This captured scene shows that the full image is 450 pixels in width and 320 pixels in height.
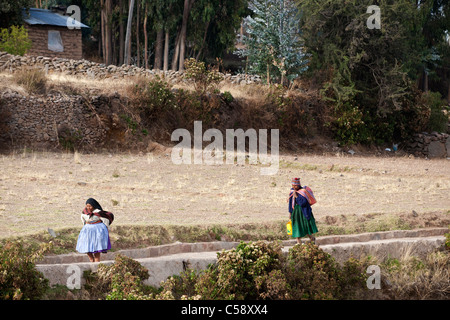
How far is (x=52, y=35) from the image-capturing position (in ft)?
119

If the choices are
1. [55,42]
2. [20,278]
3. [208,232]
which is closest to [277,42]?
[55,42]

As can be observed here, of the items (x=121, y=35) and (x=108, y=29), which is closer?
(x=108, y=29)

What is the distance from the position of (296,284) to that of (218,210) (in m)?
5.14

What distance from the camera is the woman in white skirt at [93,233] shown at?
1073cm

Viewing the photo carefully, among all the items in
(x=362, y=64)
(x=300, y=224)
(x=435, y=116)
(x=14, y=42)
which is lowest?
(x=300, y=224)

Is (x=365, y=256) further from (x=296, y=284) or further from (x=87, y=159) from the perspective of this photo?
(x=87, y=159)

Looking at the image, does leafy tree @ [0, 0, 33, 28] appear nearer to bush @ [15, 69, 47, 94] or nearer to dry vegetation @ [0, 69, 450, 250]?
dry vegetation @ [0, 69, 450, 250]

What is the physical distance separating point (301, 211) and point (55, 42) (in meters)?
27.2

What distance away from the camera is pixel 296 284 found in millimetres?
11477

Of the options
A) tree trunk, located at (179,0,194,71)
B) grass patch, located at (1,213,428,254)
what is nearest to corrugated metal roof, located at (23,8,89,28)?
tree trunk, located at (179,0,194,71)

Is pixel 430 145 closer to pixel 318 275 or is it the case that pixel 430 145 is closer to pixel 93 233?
pixel 318 275

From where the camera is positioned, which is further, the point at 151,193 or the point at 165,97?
the point at 165,97

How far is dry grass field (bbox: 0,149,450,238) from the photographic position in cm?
1493
